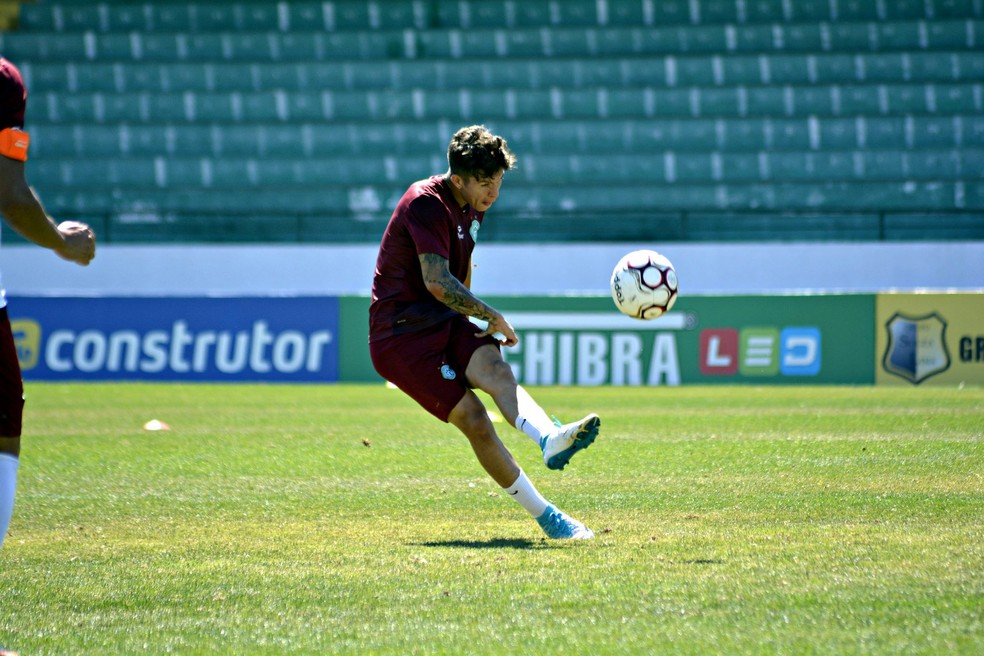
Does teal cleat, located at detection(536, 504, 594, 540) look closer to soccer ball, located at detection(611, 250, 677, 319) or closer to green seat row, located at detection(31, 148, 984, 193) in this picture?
soccer ball, located at detection(611, 250, 677, 319)

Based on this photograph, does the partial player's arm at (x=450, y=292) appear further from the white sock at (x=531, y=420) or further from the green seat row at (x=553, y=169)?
the green seat row at (x=553, y=169)

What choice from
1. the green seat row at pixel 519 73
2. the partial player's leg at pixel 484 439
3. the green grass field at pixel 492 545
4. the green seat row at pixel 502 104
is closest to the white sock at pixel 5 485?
the green grass field at pixel 492 545

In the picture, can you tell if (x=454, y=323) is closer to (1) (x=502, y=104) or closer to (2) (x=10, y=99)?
(2) (x=10, y=99)

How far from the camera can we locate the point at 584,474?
9039 mm

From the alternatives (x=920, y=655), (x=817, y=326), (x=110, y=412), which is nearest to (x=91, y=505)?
(x=920, y=655)

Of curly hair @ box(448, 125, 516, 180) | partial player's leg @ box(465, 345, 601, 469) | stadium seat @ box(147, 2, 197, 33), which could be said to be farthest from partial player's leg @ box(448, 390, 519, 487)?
stadium seat @ box(147, 2, 197, 33)

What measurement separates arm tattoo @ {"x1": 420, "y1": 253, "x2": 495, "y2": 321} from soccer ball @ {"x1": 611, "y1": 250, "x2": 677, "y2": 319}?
4.53 feet

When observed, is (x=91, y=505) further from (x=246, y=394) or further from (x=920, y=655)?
(x=246, y=394)

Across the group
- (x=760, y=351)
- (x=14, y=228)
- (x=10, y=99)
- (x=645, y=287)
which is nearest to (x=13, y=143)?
(x=10, y=99)

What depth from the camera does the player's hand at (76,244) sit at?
442cm

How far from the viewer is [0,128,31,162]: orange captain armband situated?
4254 mm

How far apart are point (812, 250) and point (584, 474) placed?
51.5 ft

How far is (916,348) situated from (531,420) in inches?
541

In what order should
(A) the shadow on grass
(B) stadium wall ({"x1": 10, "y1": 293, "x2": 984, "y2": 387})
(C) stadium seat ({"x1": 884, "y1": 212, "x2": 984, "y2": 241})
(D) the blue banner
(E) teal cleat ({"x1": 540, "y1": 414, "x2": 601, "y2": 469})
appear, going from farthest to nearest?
(C) stadium seat ({"x1": 884, "y1": 212, "x2": 984, "y2": 241})
(D) the blue banner
(B) stadium wall ({"x1": 10, "y1": 293, "x2": 984, "y2": 387})
(A) the shadow on grass
(E) teal cleat ({"x1": 540, "y1": 414, "x2": 601, "y2": 469})
